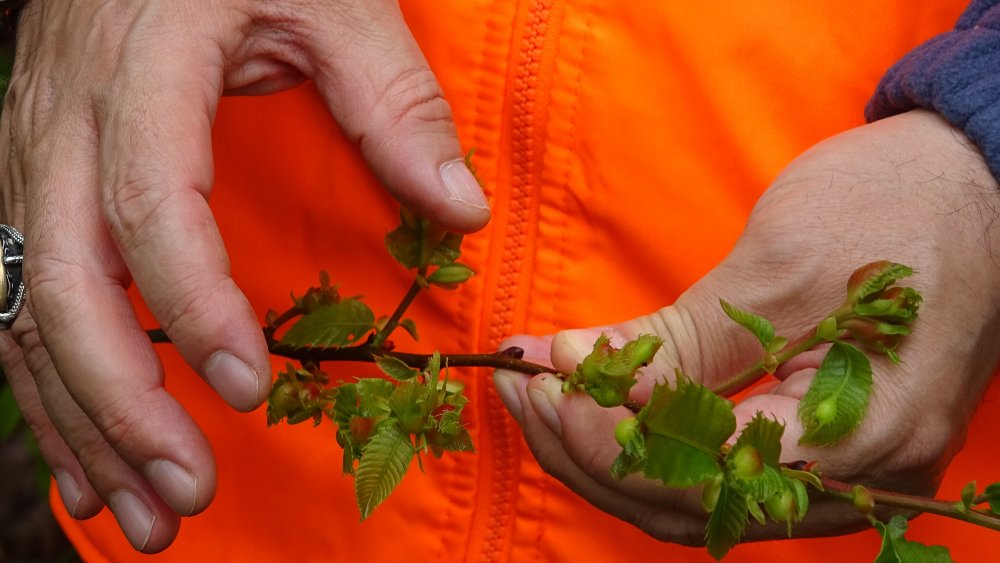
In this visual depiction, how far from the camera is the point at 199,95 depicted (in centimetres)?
79

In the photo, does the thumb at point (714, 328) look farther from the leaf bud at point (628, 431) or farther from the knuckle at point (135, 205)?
the knuckle at point (135, 205)

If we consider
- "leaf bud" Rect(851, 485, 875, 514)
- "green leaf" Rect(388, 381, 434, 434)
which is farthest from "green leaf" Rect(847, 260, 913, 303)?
"green leaf" Rect(388, 381, 434, 434)

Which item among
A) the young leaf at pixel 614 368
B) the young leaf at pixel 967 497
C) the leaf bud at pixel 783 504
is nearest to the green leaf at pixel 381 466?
the young leaf at pixel 614 368

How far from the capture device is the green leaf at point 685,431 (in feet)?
1.58

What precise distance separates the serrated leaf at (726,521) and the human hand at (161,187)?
1.19 ft

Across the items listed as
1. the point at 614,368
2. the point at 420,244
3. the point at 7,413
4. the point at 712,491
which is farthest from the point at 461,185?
the point at 7,413

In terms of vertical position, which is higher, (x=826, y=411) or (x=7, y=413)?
(x=826, y=411)

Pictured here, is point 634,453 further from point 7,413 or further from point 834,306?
point 7,413

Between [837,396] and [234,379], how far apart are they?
45 centimetres

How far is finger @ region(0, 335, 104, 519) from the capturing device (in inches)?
38.0

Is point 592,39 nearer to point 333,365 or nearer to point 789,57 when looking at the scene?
point 789,57

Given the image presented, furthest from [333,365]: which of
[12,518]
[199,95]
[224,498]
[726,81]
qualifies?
[12,518]

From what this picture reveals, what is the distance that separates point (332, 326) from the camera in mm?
730

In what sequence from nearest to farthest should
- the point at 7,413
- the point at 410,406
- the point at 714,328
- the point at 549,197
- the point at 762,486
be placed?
the point at 762,486, the point at 410,406, the point at 714,328, the point at 549,197, the point at 7,413
